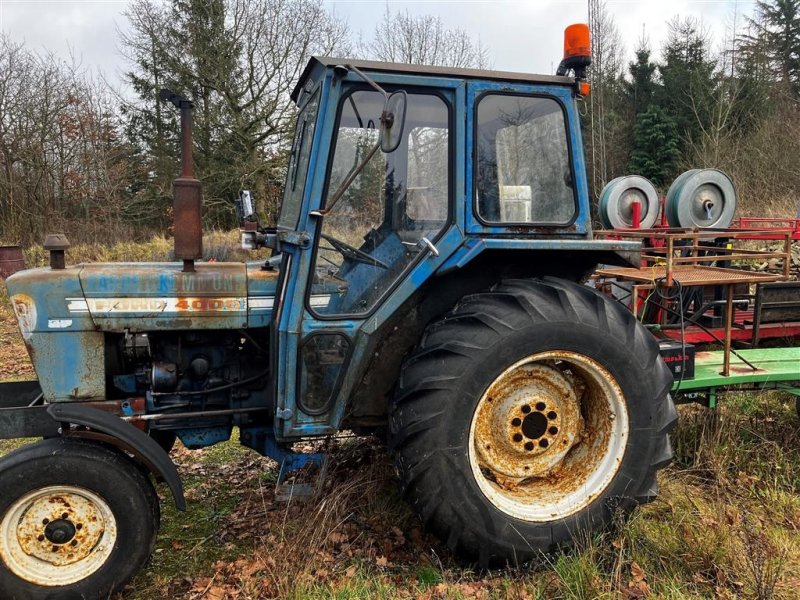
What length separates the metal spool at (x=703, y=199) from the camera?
21.3 feet

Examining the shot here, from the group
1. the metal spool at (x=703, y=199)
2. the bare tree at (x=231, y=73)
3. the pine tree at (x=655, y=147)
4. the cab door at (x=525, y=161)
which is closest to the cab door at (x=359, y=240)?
the cab door at (x=525, y=161)

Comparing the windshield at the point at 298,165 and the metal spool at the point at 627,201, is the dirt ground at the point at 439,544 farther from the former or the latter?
the metal spool at the point at 627,201

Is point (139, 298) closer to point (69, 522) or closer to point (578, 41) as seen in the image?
point (69, 522)

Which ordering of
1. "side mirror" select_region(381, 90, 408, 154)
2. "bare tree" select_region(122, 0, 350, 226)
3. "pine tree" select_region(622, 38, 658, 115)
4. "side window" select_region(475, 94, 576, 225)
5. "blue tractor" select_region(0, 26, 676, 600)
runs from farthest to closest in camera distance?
"pine tree" select_region(622, 38, 658, 115) < "bare tree" select_region(122, 0, 350, 226) < "side window" select_region(475, 94, 576, 225) < "blue tractor" select_region(0, 26, 676, 600) < "side mirror" select_region(381, 90, 408, 154)

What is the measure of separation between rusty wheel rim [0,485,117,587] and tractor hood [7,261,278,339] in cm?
78

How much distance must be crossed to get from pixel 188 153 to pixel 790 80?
25745 millimetres

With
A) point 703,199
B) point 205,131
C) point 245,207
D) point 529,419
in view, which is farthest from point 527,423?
point 205,131

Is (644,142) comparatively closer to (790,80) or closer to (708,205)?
(790,80)

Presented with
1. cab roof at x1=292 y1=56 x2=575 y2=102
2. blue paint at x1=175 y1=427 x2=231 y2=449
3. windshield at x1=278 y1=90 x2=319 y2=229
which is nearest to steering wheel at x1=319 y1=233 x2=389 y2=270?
windshield at x1=278 y1=90 x2=319 y2=229

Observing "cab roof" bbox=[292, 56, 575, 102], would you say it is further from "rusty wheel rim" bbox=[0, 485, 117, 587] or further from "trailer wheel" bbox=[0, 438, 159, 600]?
"rusty wheel rim" bbox=[0, 485, 117, 587]

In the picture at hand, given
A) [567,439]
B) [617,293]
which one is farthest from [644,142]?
[567,439]

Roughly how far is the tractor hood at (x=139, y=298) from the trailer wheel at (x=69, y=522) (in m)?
0.60

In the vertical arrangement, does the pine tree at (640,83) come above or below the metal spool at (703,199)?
above

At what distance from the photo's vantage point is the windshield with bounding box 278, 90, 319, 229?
302 centimetres
